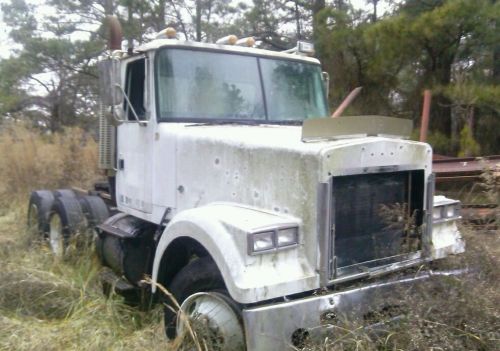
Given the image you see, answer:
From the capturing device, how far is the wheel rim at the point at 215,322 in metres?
3.39

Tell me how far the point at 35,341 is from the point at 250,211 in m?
1.75

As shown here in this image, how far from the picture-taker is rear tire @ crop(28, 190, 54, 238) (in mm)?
6770

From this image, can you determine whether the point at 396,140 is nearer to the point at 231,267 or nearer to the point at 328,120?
the point at 328,120

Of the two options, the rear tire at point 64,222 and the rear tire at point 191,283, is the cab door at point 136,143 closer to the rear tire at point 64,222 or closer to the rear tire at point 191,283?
the rear tire at point 64,222

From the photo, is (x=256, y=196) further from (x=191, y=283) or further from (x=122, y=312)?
(x=122, y=312)

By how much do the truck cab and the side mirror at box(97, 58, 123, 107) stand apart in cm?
1

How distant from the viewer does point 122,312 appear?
185 inches

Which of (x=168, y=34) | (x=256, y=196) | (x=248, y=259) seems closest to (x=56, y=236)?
(x=168, y=34)

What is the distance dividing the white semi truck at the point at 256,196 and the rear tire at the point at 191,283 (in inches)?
0.4

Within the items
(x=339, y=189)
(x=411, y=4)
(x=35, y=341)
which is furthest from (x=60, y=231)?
(x=411, y=4)

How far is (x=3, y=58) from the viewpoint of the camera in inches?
741

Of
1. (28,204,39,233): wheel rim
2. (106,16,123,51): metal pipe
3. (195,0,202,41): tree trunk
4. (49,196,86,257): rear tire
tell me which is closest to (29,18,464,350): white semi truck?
(106,16,123,51): metal pipe

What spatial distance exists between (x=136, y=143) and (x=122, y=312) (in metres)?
1.50

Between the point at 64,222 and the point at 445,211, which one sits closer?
the point at 445,211
